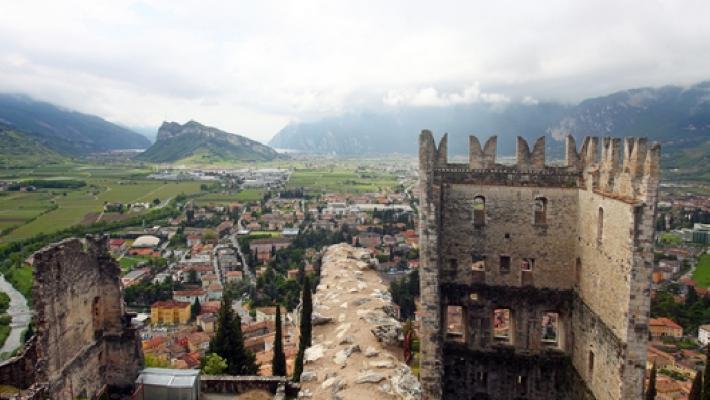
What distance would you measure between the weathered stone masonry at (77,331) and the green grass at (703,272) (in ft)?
318

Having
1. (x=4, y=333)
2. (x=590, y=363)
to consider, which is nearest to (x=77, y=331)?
(x=590, y=363)

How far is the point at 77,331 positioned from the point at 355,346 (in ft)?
26.9

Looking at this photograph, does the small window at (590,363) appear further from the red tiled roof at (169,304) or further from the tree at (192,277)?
the tree at (192,277)

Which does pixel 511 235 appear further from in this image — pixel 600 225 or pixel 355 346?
pixel 355 346

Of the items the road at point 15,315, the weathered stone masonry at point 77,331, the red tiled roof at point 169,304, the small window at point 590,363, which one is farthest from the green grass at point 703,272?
the road at point 15,315

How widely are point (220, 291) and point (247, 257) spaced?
17.5 m

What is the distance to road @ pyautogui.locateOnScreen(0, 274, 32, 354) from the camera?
5762 centimetres

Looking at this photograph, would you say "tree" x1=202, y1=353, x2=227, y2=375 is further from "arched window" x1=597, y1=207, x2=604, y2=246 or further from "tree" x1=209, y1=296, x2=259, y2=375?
"arched window" x1=597, y1=207, x2=604, y2=246

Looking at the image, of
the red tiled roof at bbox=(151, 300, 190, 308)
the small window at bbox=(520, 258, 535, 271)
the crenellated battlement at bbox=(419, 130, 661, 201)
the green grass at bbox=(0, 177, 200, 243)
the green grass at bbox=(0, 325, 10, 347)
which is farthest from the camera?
the green grass at bbox=(0, 177, 200, 243)

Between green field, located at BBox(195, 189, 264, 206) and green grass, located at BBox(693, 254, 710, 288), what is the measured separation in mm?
115546

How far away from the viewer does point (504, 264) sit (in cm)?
1806

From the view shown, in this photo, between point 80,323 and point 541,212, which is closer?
point 80,323

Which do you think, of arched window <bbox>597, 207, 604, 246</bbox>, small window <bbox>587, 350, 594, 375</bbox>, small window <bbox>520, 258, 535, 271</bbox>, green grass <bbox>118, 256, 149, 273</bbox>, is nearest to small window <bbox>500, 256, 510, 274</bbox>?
small window <bbox>520, 258, 535, 271</bbox>

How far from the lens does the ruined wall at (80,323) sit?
1282 centimetres
